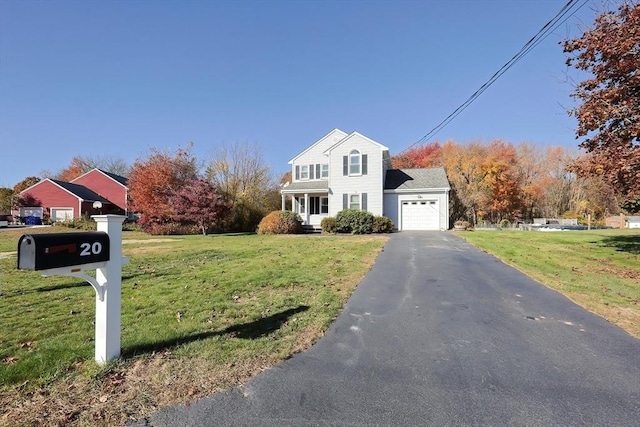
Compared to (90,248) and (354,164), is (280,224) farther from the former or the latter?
(90,248)

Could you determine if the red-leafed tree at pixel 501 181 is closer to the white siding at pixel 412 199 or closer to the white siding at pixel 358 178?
the white siding at pixel 412 199

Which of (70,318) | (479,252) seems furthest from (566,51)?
(70,318)

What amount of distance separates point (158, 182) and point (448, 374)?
97.1 feet

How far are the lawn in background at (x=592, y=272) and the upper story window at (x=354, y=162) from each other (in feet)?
39.0

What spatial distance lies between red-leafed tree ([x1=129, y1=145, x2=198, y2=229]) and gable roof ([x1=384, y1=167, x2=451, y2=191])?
1708cm

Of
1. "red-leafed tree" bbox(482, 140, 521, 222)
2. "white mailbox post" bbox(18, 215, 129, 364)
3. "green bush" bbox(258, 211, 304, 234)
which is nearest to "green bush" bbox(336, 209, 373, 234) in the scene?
"green bush" bbox(258, 211, 304, 234)

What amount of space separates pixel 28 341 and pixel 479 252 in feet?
41.0

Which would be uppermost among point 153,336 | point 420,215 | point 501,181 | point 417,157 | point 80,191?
point 417,157

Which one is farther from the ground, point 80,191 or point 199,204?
point 80,191

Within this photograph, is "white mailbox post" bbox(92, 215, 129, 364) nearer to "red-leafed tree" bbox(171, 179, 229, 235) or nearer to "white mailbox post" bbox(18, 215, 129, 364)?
"white mailbox post" bbox(18, 215, 129, 364)

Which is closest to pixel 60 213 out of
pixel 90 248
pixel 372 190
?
pixel 372 190

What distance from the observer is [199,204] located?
24.8 metres

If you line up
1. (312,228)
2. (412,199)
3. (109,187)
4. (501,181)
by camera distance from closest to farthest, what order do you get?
(412,199), (312,228), (501,181), (109,187)

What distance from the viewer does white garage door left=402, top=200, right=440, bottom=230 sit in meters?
23.9
